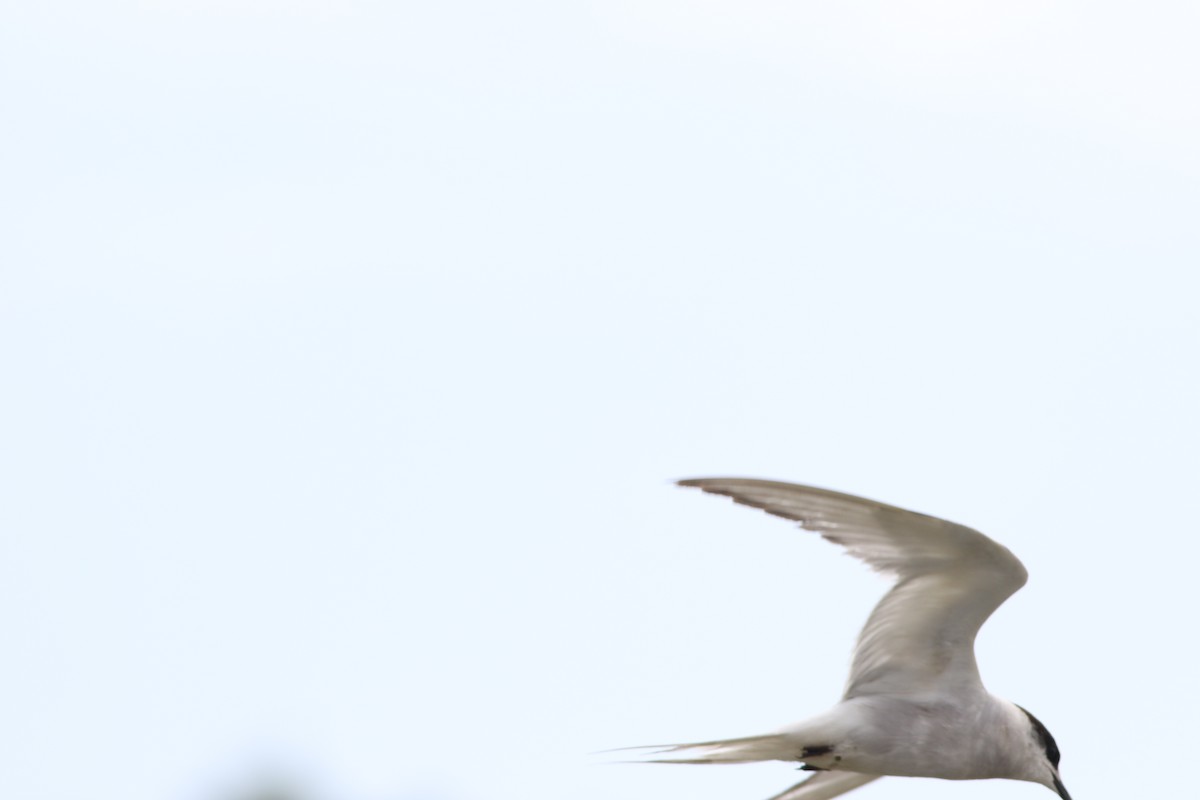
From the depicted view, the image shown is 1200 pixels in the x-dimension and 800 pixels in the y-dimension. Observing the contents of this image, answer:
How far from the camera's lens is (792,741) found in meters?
6.52

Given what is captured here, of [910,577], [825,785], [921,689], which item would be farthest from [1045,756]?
[910,577]

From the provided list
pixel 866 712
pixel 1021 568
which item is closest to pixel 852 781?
pixel 866 712

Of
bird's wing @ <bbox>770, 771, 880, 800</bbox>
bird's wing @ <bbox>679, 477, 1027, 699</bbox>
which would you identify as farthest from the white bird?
bird's wing @ <bbox>770, 771, 880, 800</bbox>

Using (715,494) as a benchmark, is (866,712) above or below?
below

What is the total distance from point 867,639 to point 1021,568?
2.40 feet

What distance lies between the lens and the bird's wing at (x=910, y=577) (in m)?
5.95

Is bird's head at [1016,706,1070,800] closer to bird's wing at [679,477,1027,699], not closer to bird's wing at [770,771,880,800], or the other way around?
bird's wing at [679,477,1027,699]

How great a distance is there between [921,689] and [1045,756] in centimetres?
68

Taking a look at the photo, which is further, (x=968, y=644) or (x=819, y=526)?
(x=968, y=644)

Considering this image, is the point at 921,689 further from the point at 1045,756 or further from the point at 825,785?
the point at 825,785

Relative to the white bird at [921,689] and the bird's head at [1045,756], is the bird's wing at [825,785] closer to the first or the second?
the white bird at [921,689]

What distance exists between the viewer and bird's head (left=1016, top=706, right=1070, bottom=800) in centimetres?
697

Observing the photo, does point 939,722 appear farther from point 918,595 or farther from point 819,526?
point 819,526

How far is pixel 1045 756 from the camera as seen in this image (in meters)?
7.03
